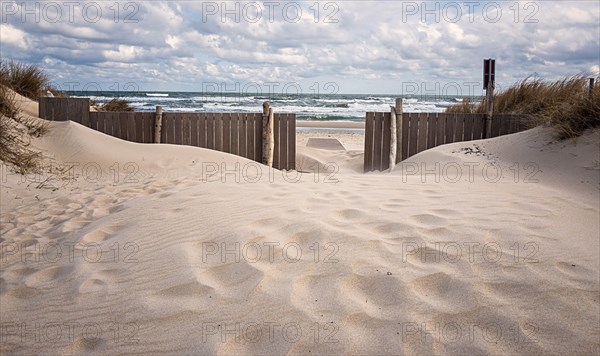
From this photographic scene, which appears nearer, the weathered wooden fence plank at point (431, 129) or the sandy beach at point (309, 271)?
the sandy beach at point (309, 271)

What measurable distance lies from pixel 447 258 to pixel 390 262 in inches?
15.1

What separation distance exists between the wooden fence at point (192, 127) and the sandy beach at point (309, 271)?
5.02 meters

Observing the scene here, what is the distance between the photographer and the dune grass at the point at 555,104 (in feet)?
21.2

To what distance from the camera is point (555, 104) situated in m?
8.09

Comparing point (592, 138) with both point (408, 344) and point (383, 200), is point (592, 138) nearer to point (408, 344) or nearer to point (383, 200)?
point (383, 200)

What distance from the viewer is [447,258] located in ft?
9.48

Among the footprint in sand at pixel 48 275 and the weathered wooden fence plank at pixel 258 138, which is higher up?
the weathered wooden fence plank at pixel 258 138

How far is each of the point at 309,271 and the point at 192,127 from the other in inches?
313

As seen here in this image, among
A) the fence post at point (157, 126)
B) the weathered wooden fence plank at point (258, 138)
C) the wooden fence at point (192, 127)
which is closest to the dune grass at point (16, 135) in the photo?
the wooden fence at point (192, 127)

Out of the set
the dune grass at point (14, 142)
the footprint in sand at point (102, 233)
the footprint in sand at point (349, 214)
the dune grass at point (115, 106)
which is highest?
the dune grass at point (115, 106)

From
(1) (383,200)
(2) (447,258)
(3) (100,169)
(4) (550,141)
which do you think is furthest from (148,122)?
(2) (447,258)

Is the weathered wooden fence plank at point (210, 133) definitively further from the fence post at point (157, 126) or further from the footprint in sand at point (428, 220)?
the footprint in sand at point (428, 220)

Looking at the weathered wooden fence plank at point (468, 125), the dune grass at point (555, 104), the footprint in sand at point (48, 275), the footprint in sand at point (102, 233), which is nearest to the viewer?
the footprint in sand at point (48, 275)

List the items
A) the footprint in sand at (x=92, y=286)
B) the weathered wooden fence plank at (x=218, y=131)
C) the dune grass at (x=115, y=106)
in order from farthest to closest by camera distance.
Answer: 1. the dune grass at (x=115, y=106)
2. the weathered wooden fence plank at (x=218, y=131)
3. the footprint in sand at (x=92, y=286)
